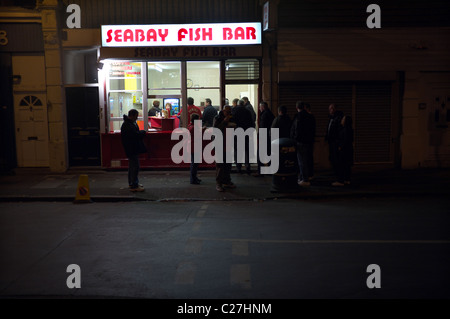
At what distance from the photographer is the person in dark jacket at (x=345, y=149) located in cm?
1222

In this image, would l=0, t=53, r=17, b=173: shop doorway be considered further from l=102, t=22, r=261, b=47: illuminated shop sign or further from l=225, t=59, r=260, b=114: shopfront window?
l=225, t=59, r=260, b=114: shopfront window

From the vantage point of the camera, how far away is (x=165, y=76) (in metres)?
15.7

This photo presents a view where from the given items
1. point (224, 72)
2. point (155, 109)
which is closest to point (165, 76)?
point (155, 109)

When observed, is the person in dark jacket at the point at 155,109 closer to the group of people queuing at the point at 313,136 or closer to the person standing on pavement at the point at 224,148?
the person standing on pavement at the point at 224,148

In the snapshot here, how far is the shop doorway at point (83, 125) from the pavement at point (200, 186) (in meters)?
0.43

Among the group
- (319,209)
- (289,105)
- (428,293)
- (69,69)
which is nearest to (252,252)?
(428,293)

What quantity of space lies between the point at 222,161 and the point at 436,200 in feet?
16.6

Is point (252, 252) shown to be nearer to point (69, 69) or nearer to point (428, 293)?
point (428, 293)

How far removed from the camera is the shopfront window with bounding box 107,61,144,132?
15.6 m

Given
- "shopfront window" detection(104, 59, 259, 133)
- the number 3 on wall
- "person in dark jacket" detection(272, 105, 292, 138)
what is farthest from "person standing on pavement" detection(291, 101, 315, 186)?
the number 3 on wall

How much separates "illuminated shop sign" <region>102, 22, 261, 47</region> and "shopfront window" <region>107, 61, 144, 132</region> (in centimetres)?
86

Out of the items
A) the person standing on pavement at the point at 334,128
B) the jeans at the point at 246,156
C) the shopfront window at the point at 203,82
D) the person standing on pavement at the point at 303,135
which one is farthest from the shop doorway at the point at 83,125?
the person standing on pavement at the point at 334,128
